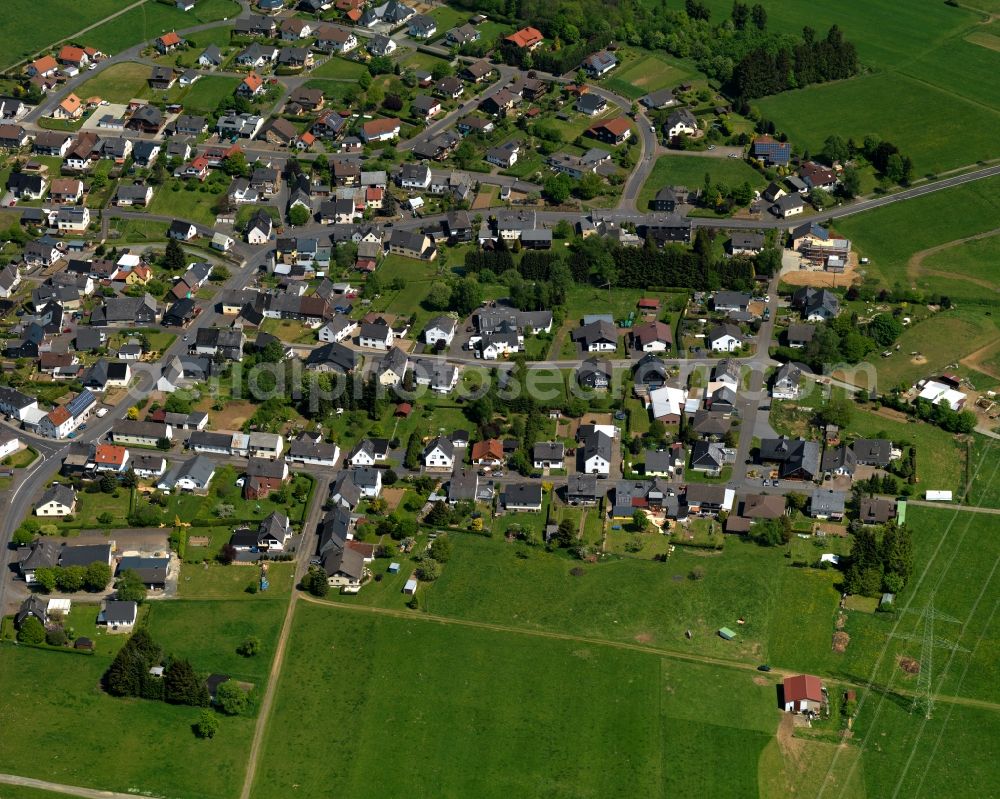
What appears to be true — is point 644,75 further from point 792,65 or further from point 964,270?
point 964,270

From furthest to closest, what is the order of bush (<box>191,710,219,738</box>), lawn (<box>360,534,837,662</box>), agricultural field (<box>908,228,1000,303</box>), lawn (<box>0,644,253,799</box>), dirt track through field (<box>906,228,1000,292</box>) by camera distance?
dirt track through field (<box>906,228,1000,292</box>)
agricultural field (<box>908,228,1000,303</box>)
lawn (<box>360,534,837,662</box>)
bush (<box>191,710,219,738</box>)
lawn (<box>0,644,253,799</box>)

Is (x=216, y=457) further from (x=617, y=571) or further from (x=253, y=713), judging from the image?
(x=617, y=571)

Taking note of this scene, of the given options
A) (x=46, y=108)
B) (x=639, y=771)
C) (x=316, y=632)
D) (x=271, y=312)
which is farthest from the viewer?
(x=46, y=108)

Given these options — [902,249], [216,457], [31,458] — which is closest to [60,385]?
[31,458]

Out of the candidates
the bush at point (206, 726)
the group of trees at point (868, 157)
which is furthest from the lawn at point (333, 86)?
the bush at point (206, 726)

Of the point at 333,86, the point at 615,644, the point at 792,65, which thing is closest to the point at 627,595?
the point at 615,644

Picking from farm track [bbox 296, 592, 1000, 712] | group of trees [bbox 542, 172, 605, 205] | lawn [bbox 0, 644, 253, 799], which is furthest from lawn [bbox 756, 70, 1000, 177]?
lawn [bbox 0, 644, 253, 799]

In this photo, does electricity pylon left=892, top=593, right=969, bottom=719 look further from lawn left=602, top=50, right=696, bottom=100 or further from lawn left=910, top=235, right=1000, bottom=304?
lawn left=602, top=50, right=696, bottom=100
